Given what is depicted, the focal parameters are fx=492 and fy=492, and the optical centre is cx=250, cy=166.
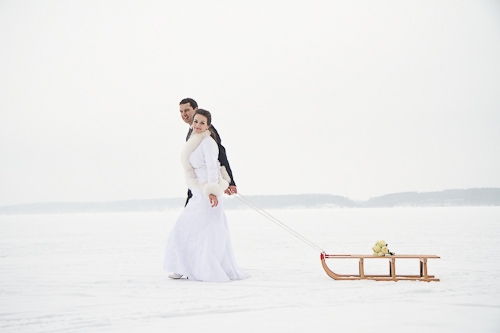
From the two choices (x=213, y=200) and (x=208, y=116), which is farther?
(x=208, y=116)

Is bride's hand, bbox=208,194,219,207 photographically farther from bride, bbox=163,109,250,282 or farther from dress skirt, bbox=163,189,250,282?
dress skirt, bbox=163,189,250,282

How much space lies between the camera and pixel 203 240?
547 centimetres

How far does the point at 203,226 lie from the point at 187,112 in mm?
1422

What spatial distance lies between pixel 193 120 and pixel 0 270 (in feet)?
11.9

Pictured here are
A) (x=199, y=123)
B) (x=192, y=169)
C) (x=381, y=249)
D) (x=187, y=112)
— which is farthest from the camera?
(x=187, y=112)

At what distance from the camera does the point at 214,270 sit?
5.37m

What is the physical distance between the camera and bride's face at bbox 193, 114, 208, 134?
560 centimetres

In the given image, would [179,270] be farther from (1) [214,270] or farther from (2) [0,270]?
(2) [0,270]

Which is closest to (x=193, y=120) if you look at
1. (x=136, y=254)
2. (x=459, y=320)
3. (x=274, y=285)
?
(x=274, y=285)

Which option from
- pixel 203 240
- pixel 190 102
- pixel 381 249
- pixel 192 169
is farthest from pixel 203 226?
pixel 381 249

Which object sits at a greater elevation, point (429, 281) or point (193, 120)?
point (193, 120)

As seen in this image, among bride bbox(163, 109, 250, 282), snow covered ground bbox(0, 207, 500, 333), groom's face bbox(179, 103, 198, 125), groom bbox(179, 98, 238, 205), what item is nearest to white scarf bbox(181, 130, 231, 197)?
bride bbox(163, 109, 250, 282)

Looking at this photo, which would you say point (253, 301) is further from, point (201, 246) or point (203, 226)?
point (203, 226)

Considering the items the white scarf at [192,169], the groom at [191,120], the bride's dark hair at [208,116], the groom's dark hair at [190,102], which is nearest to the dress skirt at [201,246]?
the white scarf at [192,169]
